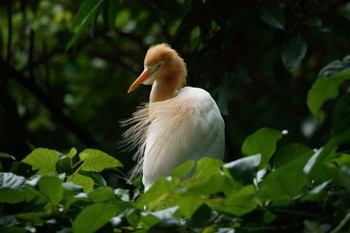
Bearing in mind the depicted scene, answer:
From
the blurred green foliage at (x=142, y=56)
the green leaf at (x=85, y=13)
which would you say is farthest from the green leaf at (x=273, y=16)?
the green leaf at (x=85, y=13)

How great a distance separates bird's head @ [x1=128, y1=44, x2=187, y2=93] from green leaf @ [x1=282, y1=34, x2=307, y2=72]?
1.48ft

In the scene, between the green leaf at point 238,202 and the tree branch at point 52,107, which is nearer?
the green leaf at point 238,202

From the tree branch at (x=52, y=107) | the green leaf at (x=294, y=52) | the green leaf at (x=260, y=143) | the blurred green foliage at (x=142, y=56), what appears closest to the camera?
the green leaf at (x=260, y=143)

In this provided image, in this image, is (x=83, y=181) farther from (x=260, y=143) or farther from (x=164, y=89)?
(x=164, y=89)

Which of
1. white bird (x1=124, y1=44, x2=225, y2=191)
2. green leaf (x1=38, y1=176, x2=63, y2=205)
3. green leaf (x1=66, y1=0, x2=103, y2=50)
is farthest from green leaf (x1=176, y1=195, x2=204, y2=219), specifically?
green leaf (x1=66, y1=0, x2=103, y2=50)

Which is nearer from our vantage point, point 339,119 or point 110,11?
point 339,119

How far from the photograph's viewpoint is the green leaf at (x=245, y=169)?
59.2 inches

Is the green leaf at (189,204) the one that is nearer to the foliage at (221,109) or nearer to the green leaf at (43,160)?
the foliage at (221,109)

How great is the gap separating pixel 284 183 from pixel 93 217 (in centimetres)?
40

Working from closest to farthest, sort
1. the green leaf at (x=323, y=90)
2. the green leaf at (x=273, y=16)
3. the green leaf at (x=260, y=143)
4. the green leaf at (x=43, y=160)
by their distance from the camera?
1. the green leaf at (x=323, y=90)
2. the green leaf at (x=260, y=143)
3. the green leaf at (x=43, y=160)
4. the green leaf at (x=273, y=16)

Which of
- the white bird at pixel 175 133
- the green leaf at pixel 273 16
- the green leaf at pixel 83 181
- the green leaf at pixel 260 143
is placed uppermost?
the green leaf at pixel 273 16

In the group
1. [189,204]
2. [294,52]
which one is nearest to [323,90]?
[189,204]

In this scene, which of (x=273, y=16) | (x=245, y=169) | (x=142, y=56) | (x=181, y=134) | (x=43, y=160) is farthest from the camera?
(x=142, y=56)

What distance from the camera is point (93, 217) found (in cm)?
153
